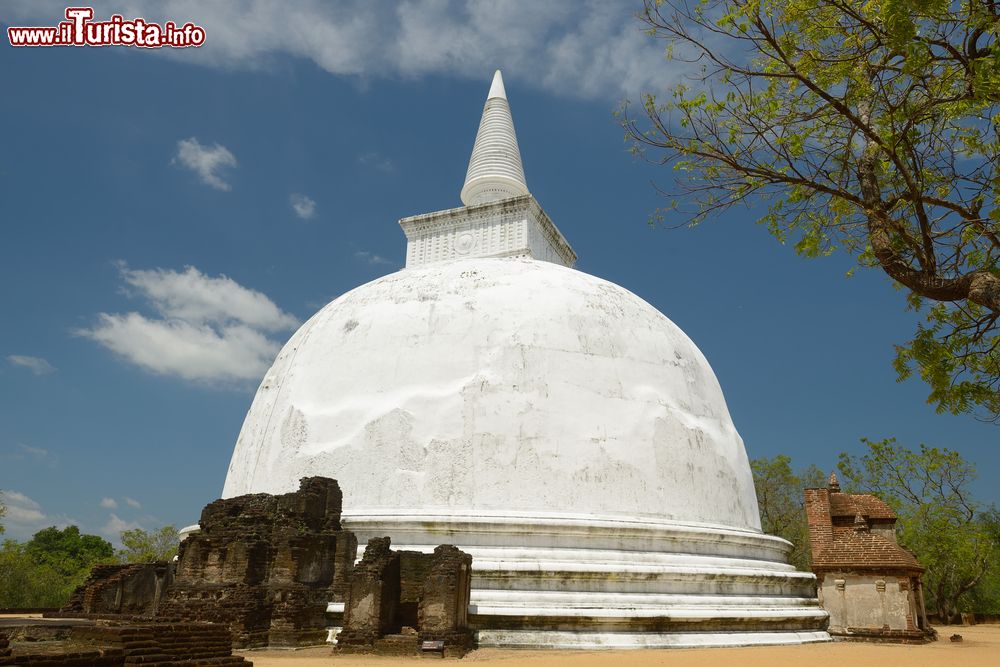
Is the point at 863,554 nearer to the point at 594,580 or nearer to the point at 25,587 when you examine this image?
the point at 594,580

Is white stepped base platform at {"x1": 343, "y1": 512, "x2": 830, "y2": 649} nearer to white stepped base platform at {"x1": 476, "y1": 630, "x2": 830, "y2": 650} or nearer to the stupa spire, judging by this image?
white stepped base platform at {"x1": 476, "y1": 630, "x2": 830, "y2": 650}

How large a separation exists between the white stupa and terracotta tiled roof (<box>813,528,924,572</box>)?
5.43 feet

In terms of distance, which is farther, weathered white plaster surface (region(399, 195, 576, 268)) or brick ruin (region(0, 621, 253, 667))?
weathered white plaster surface (region(399, 195, 576, 268))

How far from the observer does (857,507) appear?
17734mm

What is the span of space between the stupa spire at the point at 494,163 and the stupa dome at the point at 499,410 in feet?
23.2

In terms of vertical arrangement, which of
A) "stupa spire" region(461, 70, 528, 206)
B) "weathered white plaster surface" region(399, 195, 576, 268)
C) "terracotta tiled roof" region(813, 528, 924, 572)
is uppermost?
"stupa spire" region(461, 70, 528, 206)

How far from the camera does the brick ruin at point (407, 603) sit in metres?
9.88

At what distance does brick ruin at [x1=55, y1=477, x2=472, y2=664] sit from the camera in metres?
10.1

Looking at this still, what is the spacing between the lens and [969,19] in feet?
21.2

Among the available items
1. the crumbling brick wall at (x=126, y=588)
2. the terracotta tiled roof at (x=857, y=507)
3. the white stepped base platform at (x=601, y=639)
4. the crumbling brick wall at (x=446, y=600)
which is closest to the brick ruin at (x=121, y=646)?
the crumbling brick wall at (x=446, y=600)

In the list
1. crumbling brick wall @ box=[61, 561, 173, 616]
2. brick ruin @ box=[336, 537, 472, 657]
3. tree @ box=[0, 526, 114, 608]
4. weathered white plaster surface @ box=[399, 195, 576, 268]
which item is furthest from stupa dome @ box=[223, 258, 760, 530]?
tree @ box=[0, 526, 114, 608]

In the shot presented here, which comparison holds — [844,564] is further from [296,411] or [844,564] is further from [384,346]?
[296,411]

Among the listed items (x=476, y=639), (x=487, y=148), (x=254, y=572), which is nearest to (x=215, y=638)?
(x=254, y=572)

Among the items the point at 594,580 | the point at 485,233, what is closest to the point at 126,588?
the point at 594,580
